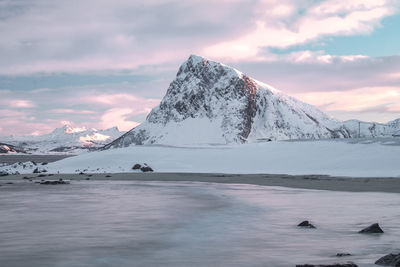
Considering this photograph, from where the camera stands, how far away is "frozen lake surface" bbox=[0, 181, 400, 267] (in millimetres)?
8945

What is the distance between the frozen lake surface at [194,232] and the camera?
352 inches

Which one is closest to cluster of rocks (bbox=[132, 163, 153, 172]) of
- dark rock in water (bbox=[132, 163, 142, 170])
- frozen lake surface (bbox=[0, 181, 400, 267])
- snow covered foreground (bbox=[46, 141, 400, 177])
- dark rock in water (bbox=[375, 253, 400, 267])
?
dark rock in water (bbox=[132, 163, 142, 170])

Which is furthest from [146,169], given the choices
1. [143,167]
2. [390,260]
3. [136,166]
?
[390,260]

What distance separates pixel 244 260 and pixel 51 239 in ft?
17.0

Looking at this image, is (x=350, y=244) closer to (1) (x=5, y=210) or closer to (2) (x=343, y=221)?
(2) (x=343, y=221)

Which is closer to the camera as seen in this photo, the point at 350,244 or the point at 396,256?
the point at 396,256

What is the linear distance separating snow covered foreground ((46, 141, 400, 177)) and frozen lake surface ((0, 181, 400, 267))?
20528mm

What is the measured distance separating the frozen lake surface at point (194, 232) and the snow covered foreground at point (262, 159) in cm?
2053

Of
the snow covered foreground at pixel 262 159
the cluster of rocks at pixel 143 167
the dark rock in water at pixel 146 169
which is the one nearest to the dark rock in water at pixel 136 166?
the cluster of rocks at pixel 143 167

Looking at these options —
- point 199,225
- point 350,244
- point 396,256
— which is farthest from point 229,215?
point 396,256

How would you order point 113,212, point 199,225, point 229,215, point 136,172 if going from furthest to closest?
point 136,172 < point 113,212 < point 229,215 < point 199,225

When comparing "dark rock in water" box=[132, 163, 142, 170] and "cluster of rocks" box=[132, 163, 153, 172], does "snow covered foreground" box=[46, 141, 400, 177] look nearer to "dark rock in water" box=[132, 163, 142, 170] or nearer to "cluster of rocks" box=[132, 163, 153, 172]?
"dark rock in water" box=[132, 163, 142, 170]

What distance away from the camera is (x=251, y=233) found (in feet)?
39.1

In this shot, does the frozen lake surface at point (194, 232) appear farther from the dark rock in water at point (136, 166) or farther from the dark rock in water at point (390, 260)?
the dark rock in water at point (136, 166)
